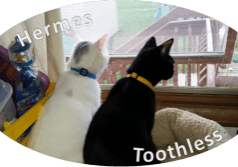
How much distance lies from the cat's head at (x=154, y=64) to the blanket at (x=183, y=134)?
0.45ft

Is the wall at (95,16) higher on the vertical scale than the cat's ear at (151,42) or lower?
higher

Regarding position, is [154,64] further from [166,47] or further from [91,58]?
[91,58]

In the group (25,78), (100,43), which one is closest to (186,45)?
(100,43)

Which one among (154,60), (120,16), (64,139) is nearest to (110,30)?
(120,16)

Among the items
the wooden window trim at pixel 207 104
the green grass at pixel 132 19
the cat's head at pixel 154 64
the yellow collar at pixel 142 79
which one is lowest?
the wooden window trim at pixel 207 104

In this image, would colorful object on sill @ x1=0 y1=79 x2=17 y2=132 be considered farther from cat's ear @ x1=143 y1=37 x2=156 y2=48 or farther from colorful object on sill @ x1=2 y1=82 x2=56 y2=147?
cat's ear @ x1=143 y1=37 x2=156 y2=48

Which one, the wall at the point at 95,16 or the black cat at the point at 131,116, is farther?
the wall at the point at 95,16

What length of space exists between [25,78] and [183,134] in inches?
24.2

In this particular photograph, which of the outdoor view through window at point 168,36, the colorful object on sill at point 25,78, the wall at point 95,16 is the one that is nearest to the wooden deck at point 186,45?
the outdoor view through window at point 168,36

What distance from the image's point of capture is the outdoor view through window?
69 cm

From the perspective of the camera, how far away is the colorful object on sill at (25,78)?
0.67 meters

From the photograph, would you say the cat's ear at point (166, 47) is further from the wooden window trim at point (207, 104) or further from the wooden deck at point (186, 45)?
the wooden window trim at point (207, 104)

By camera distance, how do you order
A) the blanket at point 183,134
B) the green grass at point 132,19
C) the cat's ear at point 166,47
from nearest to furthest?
the blanket at point 183,134 → the cat's ear at point 166,47 → the green grass at point 132,19

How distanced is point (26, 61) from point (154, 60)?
0.48 metres
